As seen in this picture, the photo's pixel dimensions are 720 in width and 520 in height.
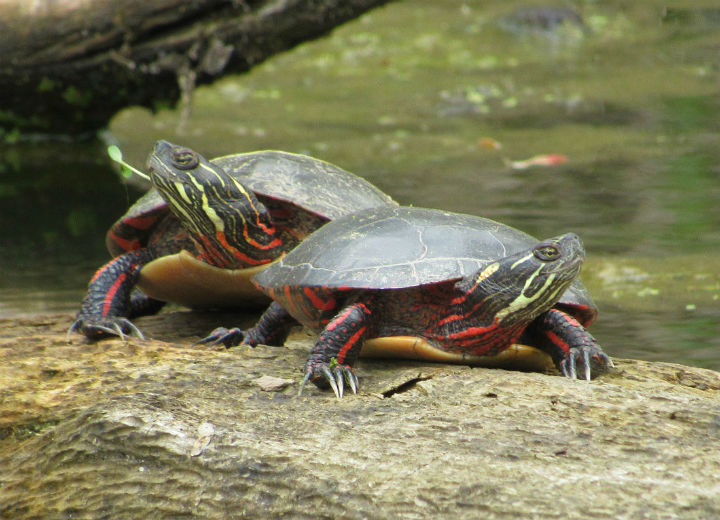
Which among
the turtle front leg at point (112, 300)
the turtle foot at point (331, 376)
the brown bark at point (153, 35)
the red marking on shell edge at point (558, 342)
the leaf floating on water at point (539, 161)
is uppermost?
the brown bark at point (153, 35)

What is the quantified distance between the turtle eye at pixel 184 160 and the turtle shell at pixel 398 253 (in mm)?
741

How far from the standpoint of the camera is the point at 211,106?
11414 mm

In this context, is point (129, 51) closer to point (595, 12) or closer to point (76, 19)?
point (76, 19)

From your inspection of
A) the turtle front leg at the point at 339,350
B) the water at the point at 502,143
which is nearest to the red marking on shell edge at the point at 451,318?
the turtle front leg at the point at 339,350

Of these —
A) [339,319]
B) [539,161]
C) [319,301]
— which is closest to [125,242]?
[319,301]

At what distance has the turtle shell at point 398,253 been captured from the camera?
10.1 feet

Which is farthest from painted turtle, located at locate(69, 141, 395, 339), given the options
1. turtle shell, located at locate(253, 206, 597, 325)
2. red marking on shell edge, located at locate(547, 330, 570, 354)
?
red marking on shell edge, located at locate(547, 330, 570, 354)

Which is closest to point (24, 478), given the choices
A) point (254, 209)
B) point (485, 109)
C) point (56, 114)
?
point (254, 209)

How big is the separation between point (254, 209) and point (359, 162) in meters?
4.31

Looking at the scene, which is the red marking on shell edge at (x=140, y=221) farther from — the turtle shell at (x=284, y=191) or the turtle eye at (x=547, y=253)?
the turtle eye at (x=547, y=253)

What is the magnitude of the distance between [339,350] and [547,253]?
2.54ft

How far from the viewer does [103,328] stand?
3643 millimetres

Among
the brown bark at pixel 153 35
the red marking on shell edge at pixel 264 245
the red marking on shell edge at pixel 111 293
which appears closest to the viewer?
the red marking on shell edge at pixel 111 293

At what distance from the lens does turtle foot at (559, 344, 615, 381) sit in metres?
3.12
